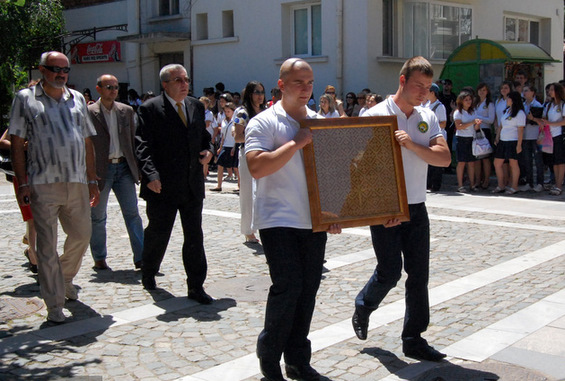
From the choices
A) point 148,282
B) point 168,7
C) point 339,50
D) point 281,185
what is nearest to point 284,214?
point 281,185

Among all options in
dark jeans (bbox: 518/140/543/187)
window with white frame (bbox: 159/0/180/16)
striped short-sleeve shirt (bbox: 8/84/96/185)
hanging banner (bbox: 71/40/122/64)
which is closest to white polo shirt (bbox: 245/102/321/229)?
striped short-sleeve shirt (bbox: 8/84/96/185)

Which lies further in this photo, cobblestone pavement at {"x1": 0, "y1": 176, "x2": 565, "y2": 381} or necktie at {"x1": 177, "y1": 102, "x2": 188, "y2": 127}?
necktie at {"x1": 177, "y1": 102, "x2": 188, "y2": 127}

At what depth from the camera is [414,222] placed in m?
4.59

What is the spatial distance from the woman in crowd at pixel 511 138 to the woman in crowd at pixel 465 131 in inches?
19.7

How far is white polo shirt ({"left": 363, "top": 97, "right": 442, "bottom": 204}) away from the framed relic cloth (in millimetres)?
191

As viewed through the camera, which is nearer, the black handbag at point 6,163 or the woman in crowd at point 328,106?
the black handbag at point 6,163

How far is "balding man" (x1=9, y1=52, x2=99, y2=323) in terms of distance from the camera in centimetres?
540

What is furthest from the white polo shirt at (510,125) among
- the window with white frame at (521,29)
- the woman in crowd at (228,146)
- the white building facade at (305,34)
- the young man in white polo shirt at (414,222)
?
the window with white frame at (521,29)

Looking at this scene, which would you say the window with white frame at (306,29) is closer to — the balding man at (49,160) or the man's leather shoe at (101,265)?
the man's leather shoe at (101,265)

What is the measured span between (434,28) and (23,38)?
1320 cm

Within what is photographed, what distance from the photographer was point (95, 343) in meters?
5.04

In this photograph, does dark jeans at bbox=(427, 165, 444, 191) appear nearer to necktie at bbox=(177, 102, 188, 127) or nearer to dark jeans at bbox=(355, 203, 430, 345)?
necktie at bbox=(177, 102, 188, 127)

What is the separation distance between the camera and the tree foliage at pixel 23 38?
1981 cm

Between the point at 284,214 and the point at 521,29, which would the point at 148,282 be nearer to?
the point at 284,214
